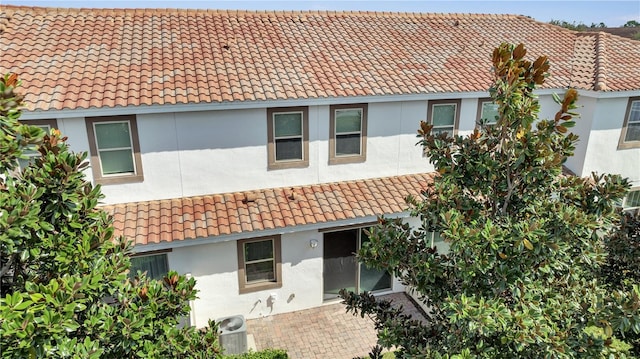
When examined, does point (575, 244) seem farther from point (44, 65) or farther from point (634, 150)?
point (44, 65)

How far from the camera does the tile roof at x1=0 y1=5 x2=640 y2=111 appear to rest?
1151 centimetres

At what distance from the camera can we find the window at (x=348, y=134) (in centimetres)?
1278

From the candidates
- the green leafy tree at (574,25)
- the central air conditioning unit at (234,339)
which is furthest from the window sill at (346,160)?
the green leafy tree at (574,25)

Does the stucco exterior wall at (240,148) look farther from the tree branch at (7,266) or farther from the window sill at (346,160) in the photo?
the tree branch at (7,266)

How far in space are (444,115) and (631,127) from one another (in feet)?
22.8

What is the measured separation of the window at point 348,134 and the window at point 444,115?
236 centimetres

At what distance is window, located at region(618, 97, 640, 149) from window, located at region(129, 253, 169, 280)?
15.8m

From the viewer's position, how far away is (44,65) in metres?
11.8

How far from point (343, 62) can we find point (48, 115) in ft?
29.1

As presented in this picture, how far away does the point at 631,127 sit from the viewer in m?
14.5

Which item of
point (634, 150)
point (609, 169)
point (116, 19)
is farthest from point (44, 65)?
point (634, 150)

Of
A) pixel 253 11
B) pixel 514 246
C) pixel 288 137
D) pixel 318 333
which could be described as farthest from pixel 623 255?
pixel 253 11

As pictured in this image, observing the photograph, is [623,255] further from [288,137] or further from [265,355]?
[288,137]

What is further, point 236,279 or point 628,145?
point 628,145
